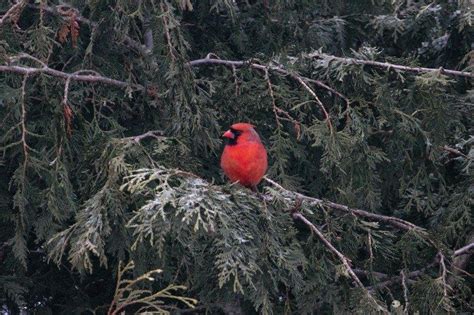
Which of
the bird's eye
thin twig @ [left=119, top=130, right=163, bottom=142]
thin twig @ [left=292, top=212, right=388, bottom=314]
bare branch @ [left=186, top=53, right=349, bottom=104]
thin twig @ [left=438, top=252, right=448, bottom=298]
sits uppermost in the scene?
bare branch @ [left=186, top=53, right=349, bottom=104]

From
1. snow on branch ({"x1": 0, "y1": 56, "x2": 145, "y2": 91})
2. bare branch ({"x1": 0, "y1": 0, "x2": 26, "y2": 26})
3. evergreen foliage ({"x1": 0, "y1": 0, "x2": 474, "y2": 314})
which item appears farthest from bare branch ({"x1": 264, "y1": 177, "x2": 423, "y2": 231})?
bare branch ({"x1": 0, "y1": 0, "x2": 26, "y2": 26})

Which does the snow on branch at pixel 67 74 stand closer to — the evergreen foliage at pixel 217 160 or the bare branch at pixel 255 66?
the evergreen foliage at pixel 217 160

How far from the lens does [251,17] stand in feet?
18.7

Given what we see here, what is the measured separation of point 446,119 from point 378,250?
0.81m

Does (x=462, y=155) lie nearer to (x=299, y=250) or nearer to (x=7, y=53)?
(x=299, y=250)

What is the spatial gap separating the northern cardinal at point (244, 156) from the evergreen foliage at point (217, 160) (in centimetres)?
8

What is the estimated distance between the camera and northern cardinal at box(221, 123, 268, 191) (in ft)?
15.4

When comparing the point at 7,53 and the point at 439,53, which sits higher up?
the point at 7,53

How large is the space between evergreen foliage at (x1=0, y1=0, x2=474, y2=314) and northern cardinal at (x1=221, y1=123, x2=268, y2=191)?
0.08 m

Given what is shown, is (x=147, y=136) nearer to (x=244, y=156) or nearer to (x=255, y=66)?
(x=244, y=156)

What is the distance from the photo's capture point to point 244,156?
15.4 ft

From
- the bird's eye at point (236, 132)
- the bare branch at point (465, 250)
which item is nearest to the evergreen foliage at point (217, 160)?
the bare branch at point (465, 250)

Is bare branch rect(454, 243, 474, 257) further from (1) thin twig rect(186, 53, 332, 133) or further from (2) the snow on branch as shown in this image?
(2) the snow on branch

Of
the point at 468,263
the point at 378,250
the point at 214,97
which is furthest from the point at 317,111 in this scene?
the point at 468,263
